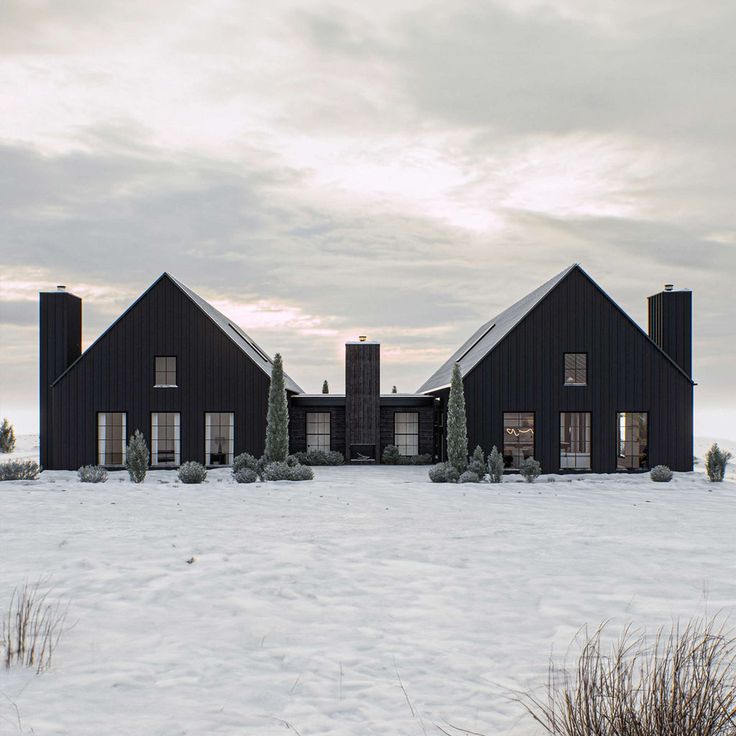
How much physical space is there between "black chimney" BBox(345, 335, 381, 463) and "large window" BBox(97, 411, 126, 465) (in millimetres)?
8632

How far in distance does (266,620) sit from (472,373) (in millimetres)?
17884

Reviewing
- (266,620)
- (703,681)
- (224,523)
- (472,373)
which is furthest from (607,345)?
(703,681)

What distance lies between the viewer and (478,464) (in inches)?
859

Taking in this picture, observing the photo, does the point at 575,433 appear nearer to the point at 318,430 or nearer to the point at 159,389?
the point at 318,430

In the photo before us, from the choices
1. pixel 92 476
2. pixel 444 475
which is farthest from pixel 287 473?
pixel 92 476

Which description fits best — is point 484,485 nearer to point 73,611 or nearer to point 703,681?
point 73,611

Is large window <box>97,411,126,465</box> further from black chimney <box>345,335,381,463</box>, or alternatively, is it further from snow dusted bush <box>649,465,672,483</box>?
snow dusted bush <box>649,465,672,483</box>

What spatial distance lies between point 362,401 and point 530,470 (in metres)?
7.95

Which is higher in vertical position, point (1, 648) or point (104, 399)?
point (104, 399)

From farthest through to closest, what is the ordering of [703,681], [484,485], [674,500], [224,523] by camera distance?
[484,485], [674,500], [224,523], [703,681]

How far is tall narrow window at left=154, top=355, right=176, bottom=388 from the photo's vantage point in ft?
82.0

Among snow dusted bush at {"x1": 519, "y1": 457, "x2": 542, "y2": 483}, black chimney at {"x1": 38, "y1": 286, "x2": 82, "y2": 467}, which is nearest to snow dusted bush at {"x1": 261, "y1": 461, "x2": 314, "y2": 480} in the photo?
snow dusted bush at {"x1": 519, "y1": 457, "x2": 542, "y2": 483}

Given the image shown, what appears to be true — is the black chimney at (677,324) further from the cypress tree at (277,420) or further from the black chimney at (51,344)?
the black chimney at (51,344)

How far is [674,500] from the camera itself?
16.7m
